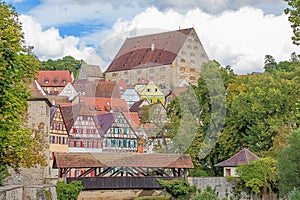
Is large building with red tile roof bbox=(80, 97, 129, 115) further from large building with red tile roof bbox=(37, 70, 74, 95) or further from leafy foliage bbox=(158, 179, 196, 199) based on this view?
large building with red tile roof bbox=(37, 70, 74, 95)

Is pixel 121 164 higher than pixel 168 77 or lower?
lower

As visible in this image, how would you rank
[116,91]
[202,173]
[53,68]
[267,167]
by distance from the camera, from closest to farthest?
→ [267,167] < [202,173] < [116,91] < [53,68]

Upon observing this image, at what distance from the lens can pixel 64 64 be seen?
3848 inches

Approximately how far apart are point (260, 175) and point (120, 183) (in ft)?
22.3

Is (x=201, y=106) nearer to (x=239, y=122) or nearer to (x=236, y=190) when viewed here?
(x=239, y=122)

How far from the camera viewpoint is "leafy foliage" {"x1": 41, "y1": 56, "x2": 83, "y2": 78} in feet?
317

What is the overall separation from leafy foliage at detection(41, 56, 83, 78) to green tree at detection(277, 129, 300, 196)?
71.5 metres

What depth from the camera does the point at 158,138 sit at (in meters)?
38.1

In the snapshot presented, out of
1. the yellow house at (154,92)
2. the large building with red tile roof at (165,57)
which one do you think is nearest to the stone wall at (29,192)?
the large building with red tile roof at (165,57)

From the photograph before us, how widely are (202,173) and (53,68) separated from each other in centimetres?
6785

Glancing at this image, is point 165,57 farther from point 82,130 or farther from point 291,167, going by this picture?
point 82,130

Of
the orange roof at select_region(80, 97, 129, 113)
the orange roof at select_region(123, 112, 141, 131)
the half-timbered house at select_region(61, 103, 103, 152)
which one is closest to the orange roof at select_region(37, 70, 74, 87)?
the orange roof at select_region(80, 97, 129, 113)

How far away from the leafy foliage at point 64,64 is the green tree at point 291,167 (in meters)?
71.5

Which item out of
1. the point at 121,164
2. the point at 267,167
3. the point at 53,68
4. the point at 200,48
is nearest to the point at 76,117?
the point at 200,48
